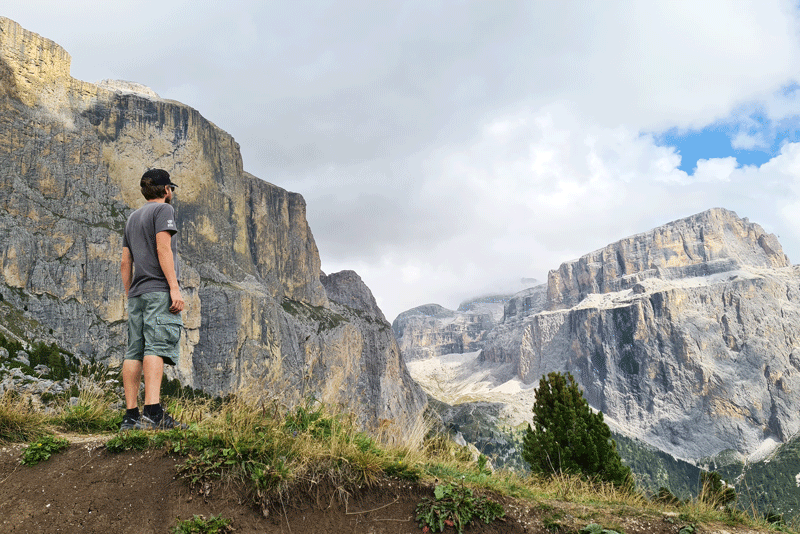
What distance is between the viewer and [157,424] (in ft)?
16.1

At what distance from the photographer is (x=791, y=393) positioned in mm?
199125

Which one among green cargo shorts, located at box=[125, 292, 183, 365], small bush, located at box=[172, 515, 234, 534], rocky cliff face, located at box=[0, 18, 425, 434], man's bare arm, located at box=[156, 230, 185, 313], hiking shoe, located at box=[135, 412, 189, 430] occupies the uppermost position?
rocky cliff face, located at box=[0, 18, 425, 434]

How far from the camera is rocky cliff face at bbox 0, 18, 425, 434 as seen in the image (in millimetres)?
87188

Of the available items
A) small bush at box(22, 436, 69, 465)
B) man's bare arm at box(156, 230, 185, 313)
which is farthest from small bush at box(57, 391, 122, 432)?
man's bare arm at box(156, 230, 185, 313)

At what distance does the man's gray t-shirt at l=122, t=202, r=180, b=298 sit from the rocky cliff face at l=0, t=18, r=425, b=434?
68.4 metres

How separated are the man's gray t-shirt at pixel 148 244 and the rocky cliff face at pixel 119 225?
225ft

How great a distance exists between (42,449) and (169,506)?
65.4 inches

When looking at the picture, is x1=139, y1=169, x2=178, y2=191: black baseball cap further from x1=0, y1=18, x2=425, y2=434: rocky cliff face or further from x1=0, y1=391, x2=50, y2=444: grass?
x1=0, y1=18, x2=425, y2=434: rocky cliff face

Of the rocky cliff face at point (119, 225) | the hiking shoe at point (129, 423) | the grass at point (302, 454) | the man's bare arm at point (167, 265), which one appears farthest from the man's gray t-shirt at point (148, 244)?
the rocky cliff face at point (119, 225)

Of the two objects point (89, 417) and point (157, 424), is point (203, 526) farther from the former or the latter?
point (89, 417)

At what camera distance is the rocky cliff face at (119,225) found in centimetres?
8719

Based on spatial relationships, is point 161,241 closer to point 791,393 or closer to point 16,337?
point 16,337

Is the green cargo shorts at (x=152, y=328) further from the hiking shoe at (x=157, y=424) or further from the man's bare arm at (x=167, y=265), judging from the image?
the hiking shoe at (x=157, y=424)

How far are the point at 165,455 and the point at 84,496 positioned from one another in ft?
2.17
